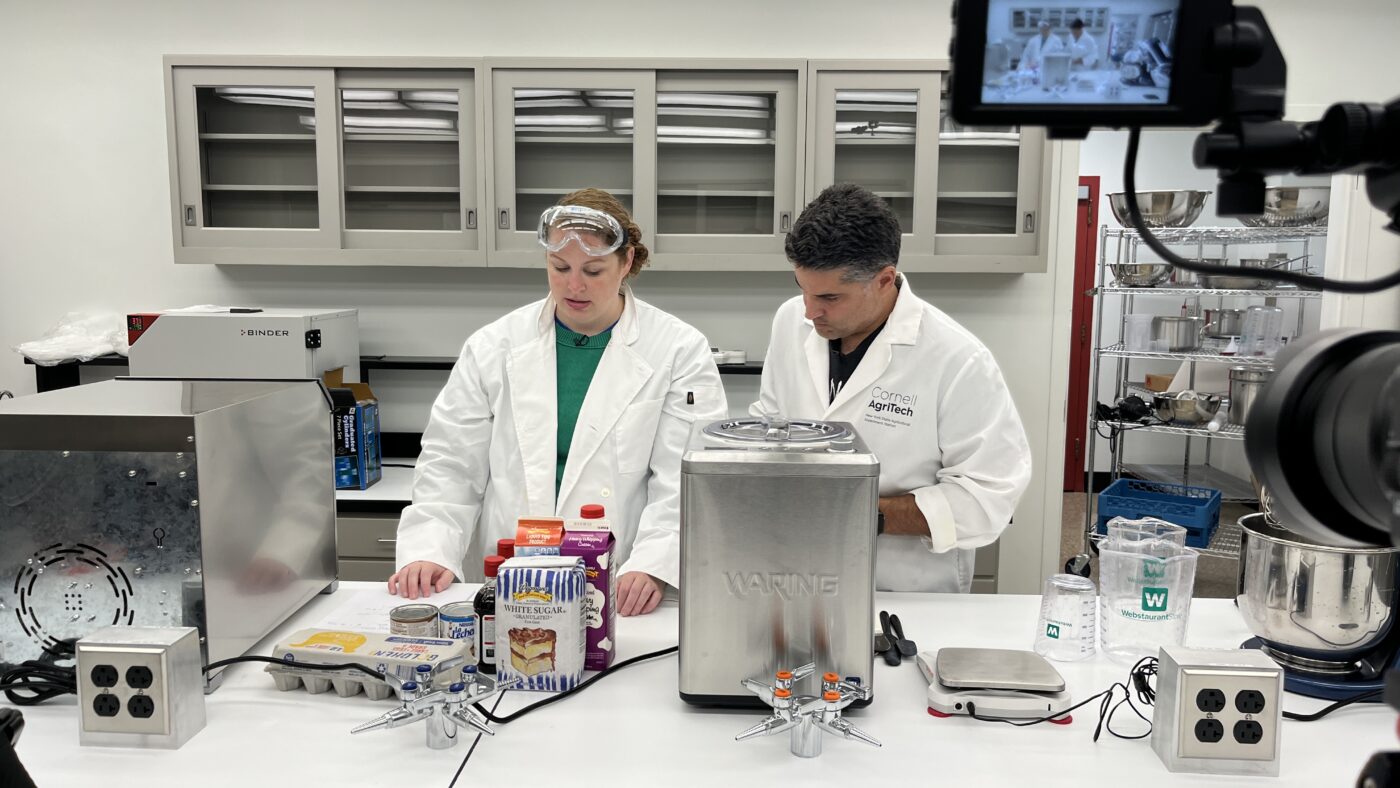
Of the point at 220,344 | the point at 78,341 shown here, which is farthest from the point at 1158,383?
the point at 78,341

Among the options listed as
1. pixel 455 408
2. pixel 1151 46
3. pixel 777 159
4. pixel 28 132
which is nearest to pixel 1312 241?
pixel 777 159

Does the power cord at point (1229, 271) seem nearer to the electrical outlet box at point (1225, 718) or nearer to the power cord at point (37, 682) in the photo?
the electrical outlet box at point (1225, 718)

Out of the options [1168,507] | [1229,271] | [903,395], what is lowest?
[1168,507]

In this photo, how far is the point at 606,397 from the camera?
190cm

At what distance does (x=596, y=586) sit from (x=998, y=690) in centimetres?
54

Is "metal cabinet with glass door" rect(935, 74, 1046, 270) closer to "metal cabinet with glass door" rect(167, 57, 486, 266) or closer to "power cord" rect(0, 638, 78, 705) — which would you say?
"metal cabinet with glass door" rect(167, 57, 486, 266)

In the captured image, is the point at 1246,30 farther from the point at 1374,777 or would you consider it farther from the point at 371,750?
the point at 371,750

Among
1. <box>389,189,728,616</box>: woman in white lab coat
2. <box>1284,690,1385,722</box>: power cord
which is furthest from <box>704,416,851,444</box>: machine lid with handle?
<box>1284,690,1385,722</box>: power cord

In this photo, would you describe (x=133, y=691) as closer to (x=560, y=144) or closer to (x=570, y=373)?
(x=570, y=373)

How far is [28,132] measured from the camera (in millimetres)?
3104

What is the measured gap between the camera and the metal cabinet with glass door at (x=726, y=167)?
2.81 meters

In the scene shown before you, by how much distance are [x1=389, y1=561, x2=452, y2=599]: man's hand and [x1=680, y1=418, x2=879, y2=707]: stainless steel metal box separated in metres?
0.62

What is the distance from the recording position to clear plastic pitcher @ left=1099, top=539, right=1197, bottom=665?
1.29m

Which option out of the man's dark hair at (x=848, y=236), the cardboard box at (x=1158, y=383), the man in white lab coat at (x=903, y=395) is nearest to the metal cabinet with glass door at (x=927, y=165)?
the man in white lab coat at (x=903, y=395)
